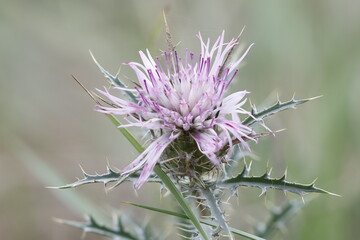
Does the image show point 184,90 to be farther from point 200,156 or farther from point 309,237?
point 309,237

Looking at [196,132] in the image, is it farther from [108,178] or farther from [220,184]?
[108,178]

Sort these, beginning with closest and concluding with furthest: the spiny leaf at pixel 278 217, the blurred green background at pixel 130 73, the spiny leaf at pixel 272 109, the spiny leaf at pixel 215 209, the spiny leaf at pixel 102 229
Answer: the spiny leaf at pixel 215 209 → the spiny leaf at pixel 272 109 → the spiny leaf at pixel 102 229 → the spiny leaf at pixel 278 217 → the blurred green background at pixel 130 73

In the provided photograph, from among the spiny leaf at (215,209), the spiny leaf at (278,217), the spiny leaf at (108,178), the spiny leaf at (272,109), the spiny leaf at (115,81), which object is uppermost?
the spiny leaf at (115,81)

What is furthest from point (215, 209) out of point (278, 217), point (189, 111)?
point (278, 217)

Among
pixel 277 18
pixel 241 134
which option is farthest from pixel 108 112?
pixel 277 18

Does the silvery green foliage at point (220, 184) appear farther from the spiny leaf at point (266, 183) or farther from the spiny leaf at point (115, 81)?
the spiny leaf at point (115, 81)

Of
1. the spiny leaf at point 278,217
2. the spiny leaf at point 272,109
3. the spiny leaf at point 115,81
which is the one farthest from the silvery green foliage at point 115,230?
the spiny leaf at point 272,109

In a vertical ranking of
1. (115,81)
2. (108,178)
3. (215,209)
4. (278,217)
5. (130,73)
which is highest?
(130,73)
